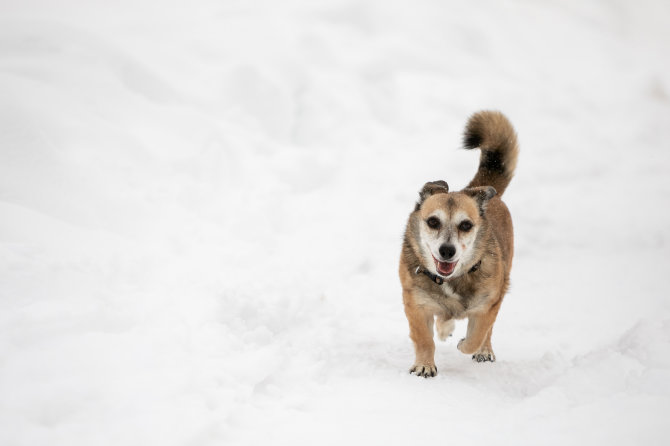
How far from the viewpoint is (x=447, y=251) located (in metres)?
3.40

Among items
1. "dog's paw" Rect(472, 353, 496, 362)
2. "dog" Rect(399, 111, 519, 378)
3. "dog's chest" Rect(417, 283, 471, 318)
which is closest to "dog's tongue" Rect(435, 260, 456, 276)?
"dog" Rect(399, 111, 519, 378)

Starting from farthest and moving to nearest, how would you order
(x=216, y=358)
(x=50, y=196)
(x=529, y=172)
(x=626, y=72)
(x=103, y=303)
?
(x=626, y=72) → (x=529, y=172) → (x=50, y=196) → (x=103, y=303) → (x=216, y=358)

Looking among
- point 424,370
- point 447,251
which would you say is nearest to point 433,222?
point 447,251

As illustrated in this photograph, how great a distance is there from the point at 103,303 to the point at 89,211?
5.77 feet

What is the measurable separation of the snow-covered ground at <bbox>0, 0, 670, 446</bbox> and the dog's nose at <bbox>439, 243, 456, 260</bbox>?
2.51ft

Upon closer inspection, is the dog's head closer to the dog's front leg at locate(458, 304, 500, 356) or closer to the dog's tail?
A: the dog's front leg at locate(458, 304, 500, 356)

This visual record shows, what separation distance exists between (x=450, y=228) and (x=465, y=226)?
13 cm

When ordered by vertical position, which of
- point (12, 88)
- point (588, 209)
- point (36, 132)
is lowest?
point (36, 132)

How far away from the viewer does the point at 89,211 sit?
187 inches

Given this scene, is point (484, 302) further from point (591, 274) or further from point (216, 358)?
point (591, 274)

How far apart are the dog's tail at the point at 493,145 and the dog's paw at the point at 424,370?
183 centimetres

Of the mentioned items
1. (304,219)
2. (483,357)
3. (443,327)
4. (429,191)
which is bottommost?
(483,357)

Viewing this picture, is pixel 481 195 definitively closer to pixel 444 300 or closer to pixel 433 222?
pixel 433 222

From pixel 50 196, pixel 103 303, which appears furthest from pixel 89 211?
pixel 103 303
